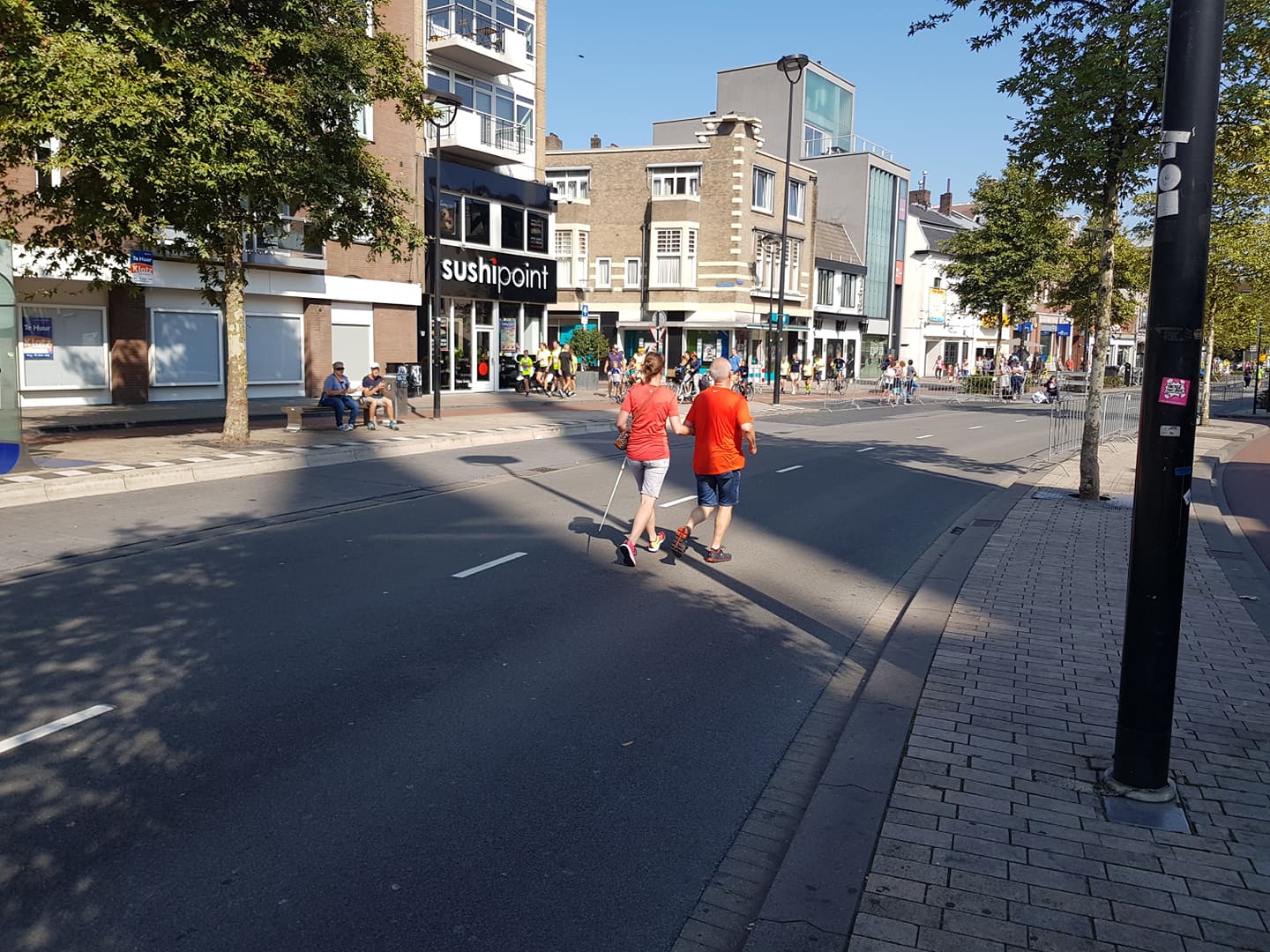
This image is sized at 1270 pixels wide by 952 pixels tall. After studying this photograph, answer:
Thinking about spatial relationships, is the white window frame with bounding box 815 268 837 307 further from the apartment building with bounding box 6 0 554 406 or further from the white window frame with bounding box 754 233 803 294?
the apartment building with bounding box 6 0 554 406

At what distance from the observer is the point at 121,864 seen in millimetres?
3686

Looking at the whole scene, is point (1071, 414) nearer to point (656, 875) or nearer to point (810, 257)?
point (656, 875)

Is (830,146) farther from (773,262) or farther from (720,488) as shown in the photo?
(720,488)

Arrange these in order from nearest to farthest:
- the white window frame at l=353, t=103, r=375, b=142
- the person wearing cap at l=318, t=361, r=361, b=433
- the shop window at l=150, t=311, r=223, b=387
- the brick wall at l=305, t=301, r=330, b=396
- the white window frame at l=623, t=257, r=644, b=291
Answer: the person wearing cap at l=318, t=361, r=361, b=433, the shop window at l=150, t=311, r=223, b=387, the brick wall at l=305, t=301, r=330, b=396, the white window frame at l=353, t=103, r=375, b=142, the white window frame at l=623, t=257, r=644, b=291

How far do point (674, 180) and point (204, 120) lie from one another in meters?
35.7

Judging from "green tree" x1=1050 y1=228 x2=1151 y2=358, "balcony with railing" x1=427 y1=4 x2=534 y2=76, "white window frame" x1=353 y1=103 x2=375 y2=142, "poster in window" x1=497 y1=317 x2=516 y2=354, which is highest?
"balcony with railing" x1=427 y1=4 x2=534 y2=76

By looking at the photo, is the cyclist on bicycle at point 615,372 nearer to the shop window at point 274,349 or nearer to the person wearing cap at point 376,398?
the shop window at point 274,349

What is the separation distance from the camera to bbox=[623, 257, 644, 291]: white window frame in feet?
156

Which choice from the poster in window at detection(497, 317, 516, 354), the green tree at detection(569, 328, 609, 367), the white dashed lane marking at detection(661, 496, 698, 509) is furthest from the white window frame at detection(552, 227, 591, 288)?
the white dashed lane marking at detection(661, 496, 698, 509)

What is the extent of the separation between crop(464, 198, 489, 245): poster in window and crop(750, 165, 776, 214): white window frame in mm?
16690

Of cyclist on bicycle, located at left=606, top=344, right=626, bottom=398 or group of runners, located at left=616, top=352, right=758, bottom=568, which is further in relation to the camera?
cyclist on bicycle, located at left=606, top=344, right=626, bottom=398

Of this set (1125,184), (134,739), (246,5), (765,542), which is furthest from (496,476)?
(134,739)

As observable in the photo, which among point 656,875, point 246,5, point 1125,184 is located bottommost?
point 656,875

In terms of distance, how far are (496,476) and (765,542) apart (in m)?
5.56
